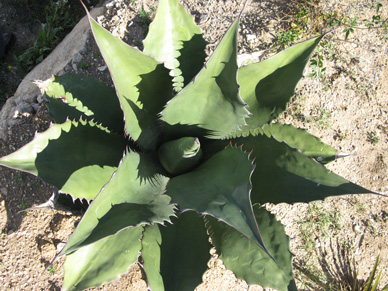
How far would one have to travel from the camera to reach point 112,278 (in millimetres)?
1593

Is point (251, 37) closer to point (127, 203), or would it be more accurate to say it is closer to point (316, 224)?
point (316, 224)

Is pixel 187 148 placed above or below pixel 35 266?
above

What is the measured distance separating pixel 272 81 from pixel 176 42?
533 mm

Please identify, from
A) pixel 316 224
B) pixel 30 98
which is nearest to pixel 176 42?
pixel 30 98

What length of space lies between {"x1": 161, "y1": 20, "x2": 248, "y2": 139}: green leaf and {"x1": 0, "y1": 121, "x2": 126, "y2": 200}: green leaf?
331mm

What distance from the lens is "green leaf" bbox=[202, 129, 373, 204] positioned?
1374 millimetres

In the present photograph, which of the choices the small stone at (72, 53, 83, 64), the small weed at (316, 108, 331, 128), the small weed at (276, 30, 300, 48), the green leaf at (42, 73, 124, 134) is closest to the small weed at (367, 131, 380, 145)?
the small weed at (316, 108, 331, 128)

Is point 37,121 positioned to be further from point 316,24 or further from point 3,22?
point 316,24

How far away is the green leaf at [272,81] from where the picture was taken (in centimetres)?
158

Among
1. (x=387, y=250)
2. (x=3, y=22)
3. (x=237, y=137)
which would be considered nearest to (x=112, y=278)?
(x=237, y=137)

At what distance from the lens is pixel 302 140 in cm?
180

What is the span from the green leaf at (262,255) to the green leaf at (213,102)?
0.46m

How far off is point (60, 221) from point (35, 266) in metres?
0.31

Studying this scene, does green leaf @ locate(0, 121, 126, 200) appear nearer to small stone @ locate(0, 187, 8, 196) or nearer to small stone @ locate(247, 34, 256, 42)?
small stone @ locate(0, 187, 8, 196)
